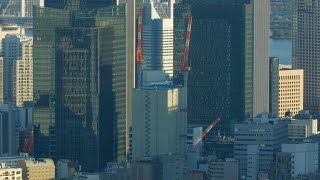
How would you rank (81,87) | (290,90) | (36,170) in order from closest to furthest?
(36,170) → (81,87) → (290,90)

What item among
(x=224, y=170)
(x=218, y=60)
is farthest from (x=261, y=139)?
(x=218, y=60)

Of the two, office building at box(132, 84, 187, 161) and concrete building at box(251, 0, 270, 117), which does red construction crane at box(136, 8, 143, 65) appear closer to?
concrete building at box(251, 0, 270, 117)

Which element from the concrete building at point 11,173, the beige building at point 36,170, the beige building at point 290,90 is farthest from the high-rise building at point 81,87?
the beige building at point 290,90

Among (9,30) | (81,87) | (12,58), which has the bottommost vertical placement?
(81,87)

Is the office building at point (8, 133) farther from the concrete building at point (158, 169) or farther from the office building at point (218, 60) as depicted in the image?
the concrete building at point (158, 169)

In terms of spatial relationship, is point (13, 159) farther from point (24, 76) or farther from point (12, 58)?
point (12, 58)

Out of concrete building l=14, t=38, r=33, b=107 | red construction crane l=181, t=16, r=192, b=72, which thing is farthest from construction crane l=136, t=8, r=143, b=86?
concrete building l=14, t=38, r=33, b=107
